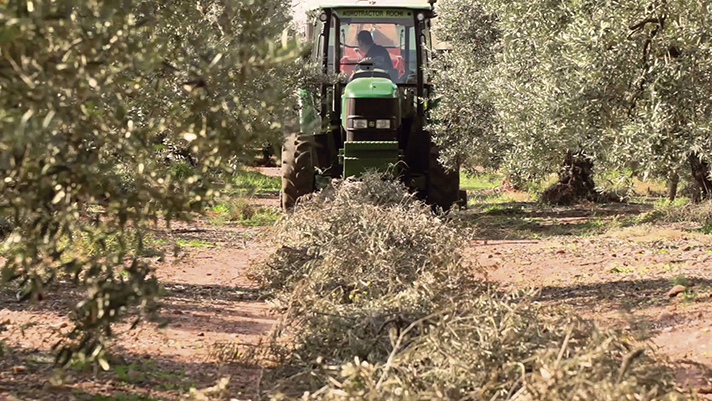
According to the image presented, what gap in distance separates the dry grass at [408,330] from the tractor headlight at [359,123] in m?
2.35

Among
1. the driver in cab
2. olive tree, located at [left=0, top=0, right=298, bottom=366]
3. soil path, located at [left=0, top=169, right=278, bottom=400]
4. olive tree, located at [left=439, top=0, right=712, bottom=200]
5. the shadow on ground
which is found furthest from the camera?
the shadow on ground

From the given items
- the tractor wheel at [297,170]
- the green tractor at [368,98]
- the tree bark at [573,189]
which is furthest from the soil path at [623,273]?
the tree bark at [573,189]

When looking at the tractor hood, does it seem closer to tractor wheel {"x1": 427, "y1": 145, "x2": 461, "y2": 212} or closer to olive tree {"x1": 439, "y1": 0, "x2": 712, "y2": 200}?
tractor wheel {"x1": 427, "y1": 145, "x2": 461, "y2": 212}

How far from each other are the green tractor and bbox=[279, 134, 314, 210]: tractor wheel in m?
0.01

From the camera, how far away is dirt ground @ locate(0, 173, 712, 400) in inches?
242

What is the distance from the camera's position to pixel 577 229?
1662 centimetres

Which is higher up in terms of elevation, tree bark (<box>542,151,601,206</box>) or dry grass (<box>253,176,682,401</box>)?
dry grass (<box>253,176,682,401</box>)

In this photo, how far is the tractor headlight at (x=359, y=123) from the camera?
13758mm

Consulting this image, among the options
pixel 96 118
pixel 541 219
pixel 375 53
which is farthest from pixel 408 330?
pixel 541 219

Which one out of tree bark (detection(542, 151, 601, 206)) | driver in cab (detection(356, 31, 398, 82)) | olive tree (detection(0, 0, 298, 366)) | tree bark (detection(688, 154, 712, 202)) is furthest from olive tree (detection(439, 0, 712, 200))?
tree bark (detection(542, 151, 601, 206))

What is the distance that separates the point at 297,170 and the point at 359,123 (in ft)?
3.97

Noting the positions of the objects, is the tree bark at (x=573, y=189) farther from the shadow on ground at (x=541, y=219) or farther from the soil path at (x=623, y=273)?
the soil path at (x=623, y=273)

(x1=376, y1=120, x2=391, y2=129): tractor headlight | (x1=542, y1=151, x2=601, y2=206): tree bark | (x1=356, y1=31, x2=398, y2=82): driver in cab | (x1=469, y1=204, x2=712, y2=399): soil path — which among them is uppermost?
(x1=356, y1=31, x2=398, y2=82): driver in cab

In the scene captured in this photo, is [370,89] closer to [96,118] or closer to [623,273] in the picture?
[623,273]
